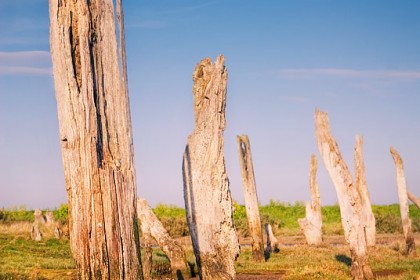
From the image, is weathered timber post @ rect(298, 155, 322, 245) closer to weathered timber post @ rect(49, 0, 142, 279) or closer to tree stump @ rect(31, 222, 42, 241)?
tree stump @ rect(31, 222, 42, 241)

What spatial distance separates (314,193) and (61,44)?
61.5 feet

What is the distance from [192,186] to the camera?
16297mm

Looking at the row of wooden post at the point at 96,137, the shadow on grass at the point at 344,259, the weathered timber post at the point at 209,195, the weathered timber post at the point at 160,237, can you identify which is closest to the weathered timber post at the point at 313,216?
the shadow on grass at the point at 344,259

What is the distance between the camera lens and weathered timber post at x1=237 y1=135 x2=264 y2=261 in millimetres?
22500

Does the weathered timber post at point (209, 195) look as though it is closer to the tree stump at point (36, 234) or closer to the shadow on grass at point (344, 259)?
the shadow on grass at point (344, 259)

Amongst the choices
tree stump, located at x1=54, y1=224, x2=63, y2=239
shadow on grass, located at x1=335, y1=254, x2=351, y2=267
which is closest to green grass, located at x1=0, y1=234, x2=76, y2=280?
tree stump, located at x1=54, y1=224, x2=63, y2=239

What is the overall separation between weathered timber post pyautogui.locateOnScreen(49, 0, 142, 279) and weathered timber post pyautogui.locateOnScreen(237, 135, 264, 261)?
12244 millimetres

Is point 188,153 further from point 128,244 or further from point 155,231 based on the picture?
point 128,244

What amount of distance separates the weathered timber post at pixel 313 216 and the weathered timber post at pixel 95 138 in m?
17.9

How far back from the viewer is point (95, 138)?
33.2ft

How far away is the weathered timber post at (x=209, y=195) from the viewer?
1614cm

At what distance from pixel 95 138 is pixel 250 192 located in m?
13.0

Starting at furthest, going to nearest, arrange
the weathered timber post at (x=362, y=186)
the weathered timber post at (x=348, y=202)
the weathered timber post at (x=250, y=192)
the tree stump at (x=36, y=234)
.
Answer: the tree stump at (x=36, y=234)
the weathered timber post at (x=250, y=192)
the weathered timber post at (x=362, y=186)
the weathered timber post at (x=348, y=202)

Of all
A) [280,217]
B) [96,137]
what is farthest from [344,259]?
[280,217]
